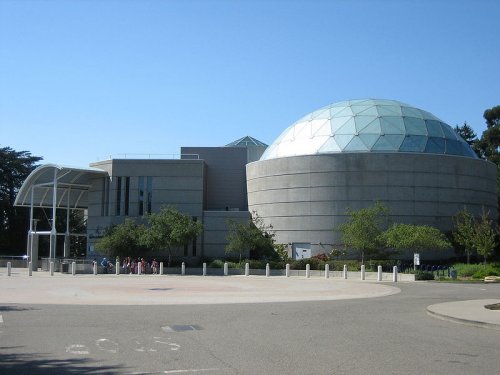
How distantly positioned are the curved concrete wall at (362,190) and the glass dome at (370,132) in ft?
4.25

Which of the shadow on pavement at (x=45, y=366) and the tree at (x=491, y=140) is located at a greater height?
the tree at (x=491, y=140)

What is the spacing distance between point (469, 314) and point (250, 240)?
1201 inches

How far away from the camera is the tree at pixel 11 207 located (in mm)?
70375

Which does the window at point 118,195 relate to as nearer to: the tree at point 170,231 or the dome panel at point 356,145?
the tree at point 170,231

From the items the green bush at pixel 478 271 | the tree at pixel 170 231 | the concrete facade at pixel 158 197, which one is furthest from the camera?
the concrete facade at pixel 158 197

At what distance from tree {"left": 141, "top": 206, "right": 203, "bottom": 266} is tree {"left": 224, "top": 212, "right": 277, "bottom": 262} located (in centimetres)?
272

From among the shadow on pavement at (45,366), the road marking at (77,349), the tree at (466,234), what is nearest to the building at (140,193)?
the tree at (466,234)

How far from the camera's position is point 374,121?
51.1 metres

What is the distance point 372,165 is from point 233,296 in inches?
1113

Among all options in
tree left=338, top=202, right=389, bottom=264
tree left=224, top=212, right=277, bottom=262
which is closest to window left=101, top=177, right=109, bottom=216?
tree left=224, top=212, right=277, bottom=262

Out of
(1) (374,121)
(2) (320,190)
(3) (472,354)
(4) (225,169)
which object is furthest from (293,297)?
(4) (225,169)

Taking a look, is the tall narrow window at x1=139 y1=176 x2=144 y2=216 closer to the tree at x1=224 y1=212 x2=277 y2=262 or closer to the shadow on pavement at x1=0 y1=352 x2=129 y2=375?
the tree at x1=224 y1=212 x2=277 y2=262

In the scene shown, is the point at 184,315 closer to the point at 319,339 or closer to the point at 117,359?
the point at 319,339

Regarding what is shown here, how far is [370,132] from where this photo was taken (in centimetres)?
4991
